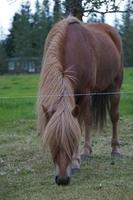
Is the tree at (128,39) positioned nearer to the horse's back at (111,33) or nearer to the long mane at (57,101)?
the horse's back at (111,33)

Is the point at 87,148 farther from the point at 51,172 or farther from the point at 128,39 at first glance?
the point at 128,39

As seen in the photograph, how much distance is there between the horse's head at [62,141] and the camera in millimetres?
4602

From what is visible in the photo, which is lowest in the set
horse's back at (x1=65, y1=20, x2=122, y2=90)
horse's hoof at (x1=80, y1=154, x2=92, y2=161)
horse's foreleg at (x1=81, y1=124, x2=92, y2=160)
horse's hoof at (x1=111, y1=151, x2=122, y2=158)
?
horse's hoof at (x1=111, y1=151, x2=122, y2=158)

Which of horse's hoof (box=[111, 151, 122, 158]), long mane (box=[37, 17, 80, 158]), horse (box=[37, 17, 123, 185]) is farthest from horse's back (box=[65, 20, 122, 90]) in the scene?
horse's hoof (box=[111, 151, 122, 158])

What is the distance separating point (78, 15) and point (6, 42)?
3877cm

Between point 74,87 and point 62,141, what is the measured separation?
3.25 ft

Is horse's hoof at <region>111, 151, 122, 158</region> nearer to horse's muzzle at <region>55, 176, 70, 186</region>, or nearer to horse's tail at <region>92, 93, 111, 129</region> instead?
horse's tail at <region>92, 93, 111, 129</region>

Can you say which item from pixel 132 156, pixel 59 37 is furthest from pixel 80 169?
pixel 59 37

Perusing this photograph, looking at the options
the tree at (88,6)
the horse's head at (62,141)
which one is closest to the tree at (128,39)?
the tree at (88,6)

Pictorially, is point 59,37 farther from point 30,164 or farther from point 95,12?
point 95,12

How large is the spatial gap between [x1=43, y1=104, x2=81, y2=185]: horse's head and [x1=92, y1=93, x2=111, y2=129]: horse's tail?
2.29 meters

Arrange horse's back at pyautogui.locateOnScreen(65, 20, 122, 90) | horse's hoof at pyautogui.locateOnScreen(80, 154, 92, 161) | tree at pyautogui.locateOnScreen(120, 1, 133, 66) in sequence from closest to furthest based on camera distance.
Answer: horse's back at pyautogui.locateOnScreen(65, 20, 122, 90) → horse's hoof at pyautogui.locateOnScreen(80, 154, 92, 161) → tree at pyautogui.locateOnScreen(120, 1, 133, 66)

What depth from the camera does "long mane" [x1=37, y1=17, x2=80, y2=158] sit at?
4.63 metres

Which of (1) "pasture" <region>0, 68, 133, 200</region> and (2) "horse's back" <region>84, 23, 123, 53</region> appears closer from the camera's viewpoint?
(1) "pasture" <region>0, 68, 133, 200</region>
